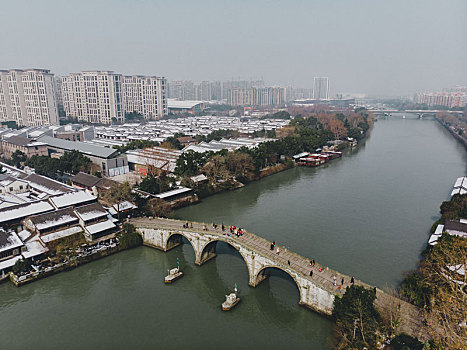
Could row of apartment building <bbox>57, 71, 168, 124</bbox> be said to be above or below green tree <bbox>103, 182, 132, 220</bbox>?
above

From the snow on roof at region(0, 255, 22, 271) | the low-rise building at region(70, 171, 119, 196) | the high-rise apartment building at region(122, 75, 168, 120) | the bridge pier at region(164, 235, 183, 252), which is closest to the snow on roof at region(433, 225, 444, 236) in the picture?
the bridge pier at region(164, 235, 183, 252)

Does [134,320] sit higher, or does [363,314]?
[363,314]

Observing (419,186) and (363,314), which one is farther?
(419,186)

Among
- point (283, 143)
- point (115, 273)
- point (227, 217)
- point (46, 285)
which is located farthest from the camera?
point (283, 143)

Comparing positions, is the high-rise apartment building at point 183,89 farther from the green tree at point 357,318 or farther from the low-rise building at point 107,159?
the green tree at point 357,318

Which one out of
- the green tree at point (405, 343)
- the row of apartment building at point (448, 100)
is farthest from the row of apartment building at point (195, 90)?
the green tree at point (405, 343)

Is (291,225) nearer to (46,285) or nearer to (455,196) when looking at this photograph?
(455,196)

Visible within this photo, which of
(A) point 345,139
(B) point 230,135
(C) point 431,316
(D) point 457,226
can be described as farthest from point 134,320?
(A) point 345,139

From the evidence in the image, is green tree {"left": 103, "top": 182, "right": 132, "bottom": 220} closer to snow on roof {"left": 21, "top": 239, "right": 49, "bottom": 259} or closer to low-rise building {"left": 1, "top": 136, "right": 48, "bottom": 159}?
snow on roof {"left": 21, "top": 239, "right": 49, "bottom": 259}
